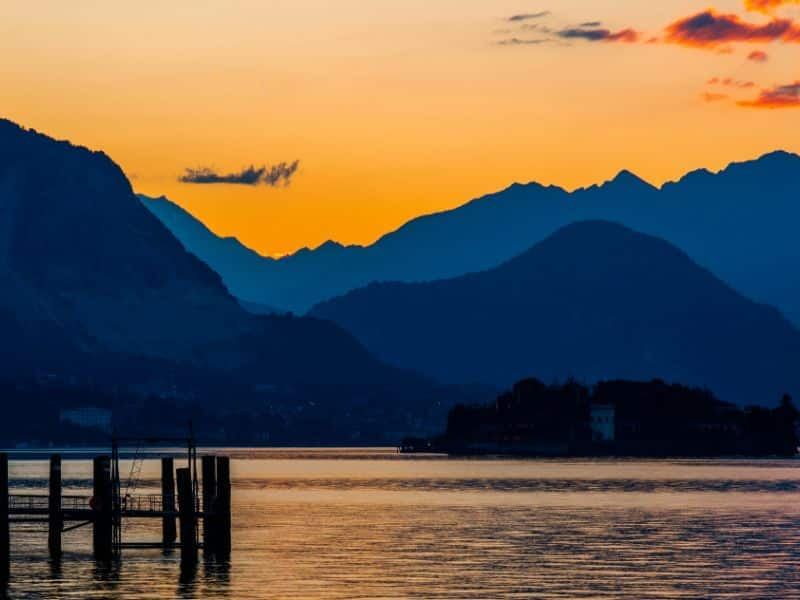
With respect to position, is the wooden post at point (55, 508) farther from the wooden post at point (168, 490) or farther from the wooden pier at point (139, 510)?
the wooden post at point (168, 490)

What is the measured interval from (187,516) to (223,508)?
2.48 m

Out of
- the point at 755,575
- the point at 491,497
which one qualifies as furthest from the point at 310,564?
the point at 491,497

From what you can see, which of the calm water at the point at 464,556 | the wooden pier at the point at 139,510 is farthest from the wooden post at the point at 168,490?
the calm water at the point at 464,556

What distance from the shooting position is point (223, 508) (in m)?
107

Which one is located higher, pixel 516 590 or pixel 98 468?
pixel 98 468

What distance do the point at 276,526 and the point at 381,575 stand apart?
40.2 m

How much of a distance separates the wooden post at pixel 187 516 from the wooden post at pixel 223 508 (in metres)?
1.46

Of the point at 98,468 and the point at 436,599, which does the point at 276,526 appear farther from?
the point at 436,599

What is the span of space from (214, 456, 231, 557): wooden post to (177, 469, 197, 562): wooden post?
4.80ft

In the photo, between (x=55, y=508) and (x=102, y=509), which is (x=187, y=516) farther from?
(x=55, y=508)

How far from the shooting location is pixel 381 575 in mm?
98375

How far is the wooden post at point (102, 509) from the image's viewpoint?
106 meters

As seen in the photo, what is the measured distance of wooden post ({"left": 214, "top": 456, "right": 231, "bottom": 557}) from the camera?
104750 millimetres

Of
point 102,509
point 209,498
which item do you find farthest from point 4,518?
point 209,498
